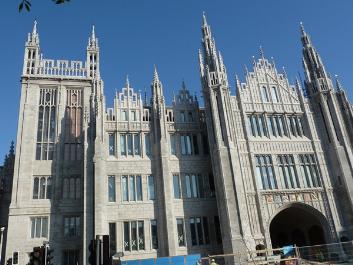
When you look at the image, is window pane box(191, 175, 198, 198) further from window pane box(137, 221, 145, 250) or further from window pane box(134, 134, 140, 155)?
window pane box(134, 134, 140, 155)

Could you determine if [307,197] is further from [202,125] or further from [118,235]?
[118,235]

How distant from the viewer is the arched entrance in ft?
103

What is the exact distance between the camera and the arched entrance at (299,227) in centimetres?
3131

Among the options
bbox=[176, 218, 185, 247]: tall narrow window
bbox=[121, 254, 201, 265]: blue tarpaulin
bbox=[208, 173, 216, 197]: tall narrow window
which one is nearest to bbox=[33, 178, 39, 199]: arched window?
bbox=[121, 254, 201, 265]: blue tarpaulin

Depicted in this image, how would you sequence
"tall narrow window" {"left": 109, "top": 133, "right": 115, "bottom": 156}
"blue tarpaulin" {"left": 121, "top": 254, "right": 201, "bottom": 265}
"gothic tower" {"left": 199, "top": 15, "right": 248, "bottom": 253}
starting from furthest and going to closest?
"tall narrow window" {"left": 109, "top": 133, "right": 115, "bottom": 156}, "gothic tower" {"left": 199, "top": 15, "right": 248, "bottom": 253}, "blue tarpaulin" {"left": 121, "top": 254, "right": 201, "bottom": 265}

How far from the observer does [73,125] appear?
3519cm

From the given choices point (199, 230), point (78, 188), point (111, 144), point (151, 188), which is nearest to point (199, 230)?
point (199, 230)

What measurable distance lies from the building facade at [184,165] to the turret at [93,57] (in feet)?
3.96

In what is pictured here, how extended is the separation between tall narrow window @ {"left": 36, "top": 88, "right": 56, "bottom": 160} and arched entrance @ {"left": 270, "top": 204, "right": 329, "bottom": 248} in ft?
76.7

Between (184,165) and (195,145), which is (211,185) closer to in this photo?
(184,165)

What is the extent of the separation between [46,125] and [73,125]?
2631 mm

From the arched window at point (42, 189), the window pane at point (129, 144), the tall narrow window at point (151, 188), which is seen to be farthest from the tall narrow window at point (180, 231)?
the arched window at point (42, 189)

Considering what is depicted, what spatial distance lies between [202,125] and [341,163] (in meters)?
13.6

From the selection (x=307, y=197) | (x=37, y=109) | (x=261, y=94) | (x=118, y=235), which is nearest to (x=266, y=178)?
(x=307, y=197)
